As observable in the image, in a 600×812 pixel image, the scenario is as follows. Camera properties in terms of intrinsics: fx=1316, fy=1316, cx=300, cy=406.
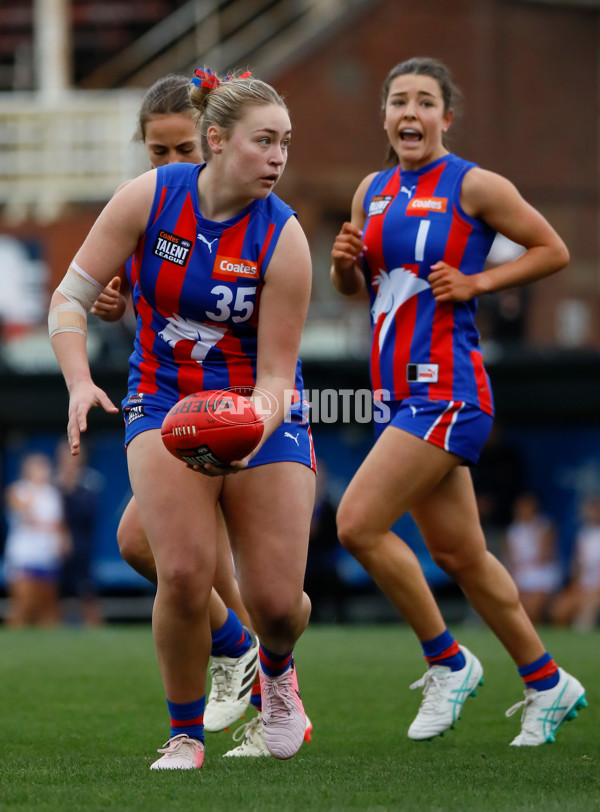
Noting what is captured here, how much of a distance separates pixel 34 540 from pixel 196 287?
33.5 ft

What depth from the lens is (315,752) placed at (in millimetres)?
4691

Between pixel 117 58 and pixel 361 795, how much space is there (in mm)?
18406

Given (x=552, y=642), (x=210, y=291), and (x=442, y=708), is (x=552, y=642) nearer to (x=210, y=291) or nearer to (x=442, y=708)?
(x=442, y=708)

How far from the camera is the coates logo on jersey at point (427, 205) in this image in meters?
5.16

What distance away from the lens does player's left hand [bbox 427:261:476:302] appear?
16.4 ft

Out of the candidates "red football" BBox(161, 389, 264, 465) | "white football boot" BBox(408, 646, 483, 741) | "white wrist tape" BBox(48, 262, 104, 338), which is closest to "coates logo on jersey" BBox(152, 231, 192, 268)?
"white wrist tape" BBox(48, 262, 104, 338)

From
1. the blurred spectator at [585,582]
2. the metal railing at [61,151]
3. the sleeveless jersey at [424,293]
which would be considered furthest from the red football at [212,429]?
the metal railing at [61,151]

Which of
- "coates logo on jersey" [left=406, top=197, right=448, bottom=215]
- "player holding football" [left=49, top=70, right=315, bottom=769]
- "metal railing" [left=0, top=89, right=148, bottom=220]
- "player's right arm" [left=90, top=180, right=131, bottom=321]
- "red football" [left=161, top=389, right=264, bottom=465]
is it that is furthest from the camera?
"metal railing" [left=0, top=89, right=148, bottom=220]

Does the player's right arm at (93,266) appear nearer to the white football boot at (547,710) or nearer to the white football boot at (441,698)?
the white football boot at (441,698)

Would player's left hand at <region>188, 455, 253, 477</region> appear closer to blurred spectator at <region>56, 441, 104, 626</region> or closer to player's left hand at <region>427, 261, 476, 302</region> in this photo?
player's left hand at <region>427, 261, 476, 302</region>

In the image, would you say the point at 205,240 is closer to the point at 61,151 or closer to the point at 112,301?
the point at 112,301

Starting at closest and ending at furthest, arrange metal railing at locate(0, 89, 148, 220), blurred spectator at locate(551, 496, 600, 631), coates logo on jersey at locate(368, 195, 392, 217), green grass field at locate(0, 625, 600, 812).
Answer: green grass field at locate(0, 625, 600, 812) < coates logo on jersey at locate(368, 195, 392, 217) < blurred spectator at locate(551, 496, 600, 631) < metal railing at locate(0, 89, 148, 220)

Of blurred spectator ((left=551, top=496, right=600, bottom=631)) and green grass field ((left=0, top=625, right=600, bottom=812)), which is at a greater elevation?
green grass field ((left=0, top=625, right=600, bottom=812))

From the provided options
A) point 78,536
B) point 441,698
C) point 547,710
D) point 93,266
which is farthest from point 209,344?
point 78,536
